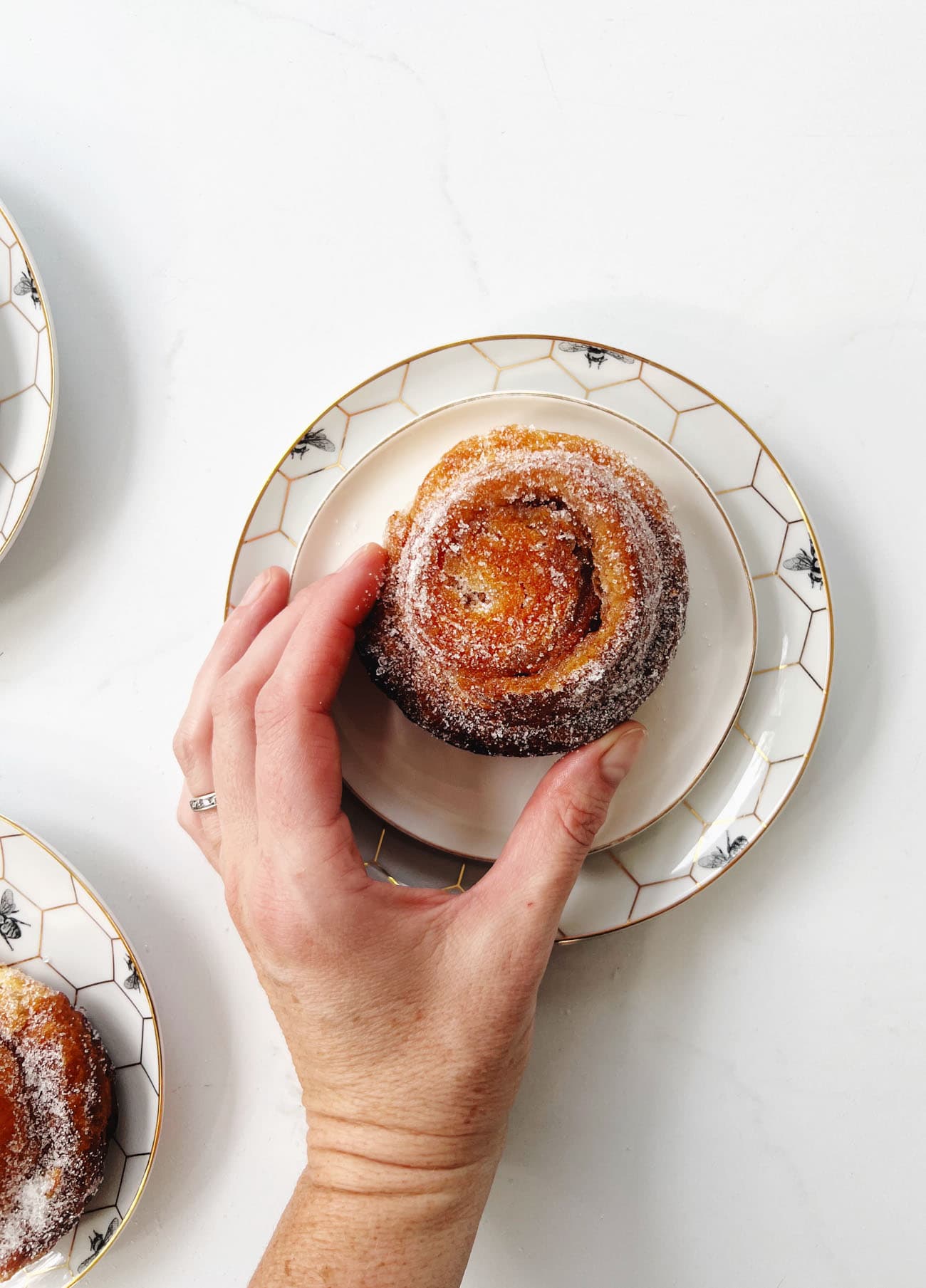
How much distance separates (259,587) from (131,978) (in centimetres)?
70

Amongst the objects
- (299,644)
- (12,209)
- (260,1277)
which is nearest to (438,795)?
(299,644)

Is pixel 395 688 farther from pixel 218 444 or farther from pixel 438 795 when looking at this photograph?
pixel 218 444

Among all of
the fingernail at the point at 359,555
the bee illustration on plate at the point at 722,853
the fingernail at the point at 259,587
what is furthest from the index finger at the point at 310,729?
the bee illustration on plate at the point at 722,853

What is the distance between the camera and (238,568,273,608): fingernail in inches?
60.8

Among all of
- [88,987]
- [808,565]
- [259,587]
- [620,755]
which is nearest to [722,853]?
[620,755]

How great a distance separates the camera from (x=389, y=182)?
171 cm

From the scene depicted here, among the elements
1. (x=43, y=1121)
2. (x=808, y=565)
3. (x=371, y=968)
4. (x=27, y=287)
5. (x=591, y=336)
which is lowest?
(x=43, y=1121)

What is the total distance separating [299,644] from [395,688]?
177mm

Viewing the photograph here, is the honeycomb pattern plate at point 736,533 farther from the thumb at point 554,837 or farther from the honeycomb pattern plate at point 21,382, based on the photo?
the honeycomb pattern plate at point 21,382

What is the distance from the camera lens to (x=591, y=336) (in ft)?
5.48

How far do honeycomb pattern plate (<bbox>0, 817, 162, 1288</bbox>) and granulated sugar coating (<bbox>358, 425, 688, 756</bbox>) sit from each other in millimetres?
727

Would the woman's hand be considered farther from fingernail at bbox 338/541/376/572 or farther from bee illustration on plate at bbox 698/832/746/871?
bee illustration on plate at bbox 698/832/746/871

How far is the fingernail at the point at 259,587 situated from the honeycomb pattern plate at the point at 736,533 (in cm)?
3

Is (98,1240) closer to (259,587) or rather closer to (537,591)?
(259,587)
